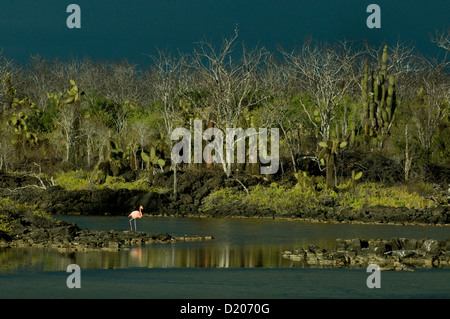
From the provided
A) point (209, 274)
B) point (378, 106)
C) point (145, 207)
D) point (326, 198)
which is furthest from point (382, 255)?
point (378, 106)

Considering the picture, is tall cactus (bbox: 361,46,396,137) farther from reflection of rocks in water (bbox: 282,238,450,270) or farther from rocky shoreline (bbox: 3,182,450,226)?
reflection of rocks in water (bbox: 282,238,450,270)

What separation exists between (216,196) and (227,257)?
14372mm

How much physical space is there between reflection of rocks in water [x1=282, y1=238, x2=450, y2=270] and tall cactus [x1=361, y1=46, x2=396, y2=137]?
21970mm

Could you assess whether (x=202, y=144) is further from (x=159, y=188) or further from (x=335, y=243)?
(x=335, y=243)

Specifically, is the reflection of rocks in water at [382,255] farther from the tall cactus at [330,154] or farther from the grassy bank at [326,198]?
the tall cactus at [330,154]

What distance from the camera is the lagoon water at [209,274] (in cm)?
1252

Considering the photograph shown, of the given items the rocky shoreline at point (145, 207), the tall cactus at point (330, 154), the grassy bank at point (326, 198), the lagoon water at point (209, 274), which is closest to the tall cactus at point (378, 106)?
the grassy bank at point (326, 198)

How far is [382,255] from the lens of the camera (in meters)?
17.9

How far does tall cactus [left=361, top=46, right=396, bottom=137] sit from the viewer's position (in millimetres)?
40531

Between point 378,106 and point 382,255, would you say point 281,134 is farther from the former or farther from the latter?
point 382,255

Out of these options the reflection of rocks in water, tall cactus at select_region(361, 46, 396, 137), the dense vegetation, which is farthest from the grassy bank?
the reflection of rocks in water

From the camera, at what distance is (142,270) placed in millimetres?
15477

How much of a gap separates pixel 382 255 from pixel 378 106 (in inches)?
956

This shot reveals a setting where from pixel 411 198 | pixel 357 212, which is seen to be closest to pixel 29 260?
pixel 357 212
